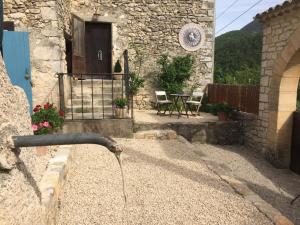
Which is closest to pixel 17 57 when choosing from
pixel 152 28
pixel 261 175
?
pixel 261 175

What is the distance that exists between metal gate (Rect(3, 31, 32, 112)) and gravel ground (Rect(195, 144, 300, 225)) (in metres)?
3.75

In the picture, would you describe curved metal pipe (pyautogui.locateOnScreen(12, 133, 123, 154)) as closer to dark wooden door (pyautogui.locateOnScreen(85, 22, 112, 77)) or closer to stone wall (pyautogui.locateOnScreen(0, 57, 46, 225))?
stone wall (pyautogui.locateOnScreen(0, 57, 46, 225))

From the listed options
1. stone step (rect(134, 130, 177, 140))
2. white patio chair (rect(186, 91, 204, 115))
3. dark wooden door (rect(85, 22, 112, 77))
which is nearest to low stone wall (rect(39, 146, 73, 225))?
stone step (rect(134, 130, 177, 140))

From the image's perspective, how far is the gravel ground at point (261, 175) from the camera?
403cm

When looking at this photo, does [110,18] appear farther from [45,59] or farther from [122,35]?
[45,59]

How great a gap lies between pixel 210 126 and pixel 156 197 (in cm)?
441

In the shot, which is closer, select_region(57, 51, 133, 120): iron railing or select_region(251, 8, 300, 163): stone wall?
select_region(251, 8, 300, 163): stone wall

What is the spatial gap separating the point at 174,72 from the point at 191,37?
1389 mm

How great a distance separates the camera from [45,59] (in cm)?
636

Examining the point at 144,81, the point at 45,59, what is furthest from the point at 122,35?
the point at 45,59

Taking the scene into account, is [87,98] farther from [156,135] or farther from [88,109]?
[156,135]

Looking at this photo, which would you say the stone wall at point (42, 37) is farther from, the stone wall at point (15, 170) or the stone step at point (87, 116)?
the stone wall at point (15, 170)

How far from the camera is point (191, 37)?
1012 centimetres

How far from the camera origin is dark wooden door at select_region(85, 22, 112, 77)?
384 inches
